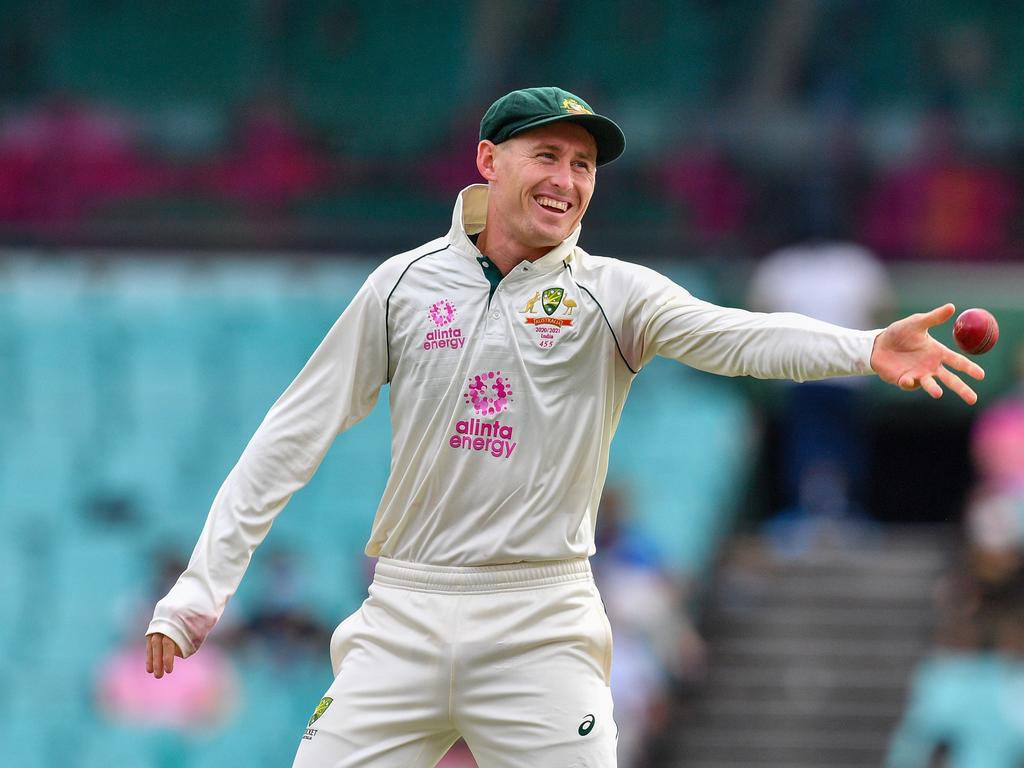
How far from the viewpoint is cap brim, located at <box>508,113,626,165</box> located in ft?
15.7

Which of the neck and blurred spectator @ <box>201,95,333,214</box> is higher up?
the neck

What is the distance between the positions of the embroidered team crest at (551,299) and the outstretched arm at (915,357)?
0.83m

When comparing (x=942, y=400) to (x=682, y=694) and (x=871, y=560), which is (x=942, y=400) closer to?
(x=871, y=560)

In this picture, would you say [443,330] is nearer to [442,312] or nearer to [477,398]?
[442,312]

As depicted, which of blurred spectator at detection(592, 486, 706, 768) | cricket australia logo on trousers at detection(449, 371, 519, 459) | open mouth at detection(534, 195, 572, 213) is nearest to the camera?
cricket australia logo on trousers at detection(449, 371, 519, 459)

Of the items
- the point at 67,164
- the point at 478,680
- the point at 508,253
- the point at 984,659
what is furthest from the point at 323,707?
the point at 67,164

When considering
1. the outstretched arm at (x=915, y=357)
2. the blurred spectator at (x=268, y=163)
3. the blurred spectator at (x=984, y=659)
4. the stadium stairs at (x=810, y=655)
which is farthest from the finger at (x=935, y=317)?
the blurred spectator at (x=268, y=163)

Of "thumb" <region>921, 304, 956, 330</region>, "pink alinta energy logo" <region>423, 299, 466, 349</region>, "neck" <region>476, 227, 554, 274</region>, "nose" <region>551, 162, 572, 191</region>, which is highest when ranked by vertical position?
"nose" <region>551, 162, 572, 191</region>

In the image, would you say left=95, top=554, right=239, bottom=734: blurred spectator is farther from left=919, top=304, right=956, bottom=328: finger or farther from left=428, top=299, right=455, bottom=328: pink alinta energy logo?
left=919, top=304, right=956, bottom=328: finger

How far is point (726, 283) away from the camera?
532 inches

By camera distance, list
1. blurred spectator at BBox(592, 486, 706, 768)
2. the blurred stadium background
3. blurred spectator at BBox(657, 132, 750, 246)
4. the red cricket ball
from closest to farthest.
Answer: the red cricket ball, blurred spectator at BBox(592, 486, 706, 768), the blurred stadium background, blurred spectator at BBox(657, 132, 750, 246)

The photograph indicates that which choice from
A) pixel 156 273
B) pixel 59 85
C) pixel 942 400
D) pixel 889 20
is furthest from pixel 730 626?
pixel 59 85

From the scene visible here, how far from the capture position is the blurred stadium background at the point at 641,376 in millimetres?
11594

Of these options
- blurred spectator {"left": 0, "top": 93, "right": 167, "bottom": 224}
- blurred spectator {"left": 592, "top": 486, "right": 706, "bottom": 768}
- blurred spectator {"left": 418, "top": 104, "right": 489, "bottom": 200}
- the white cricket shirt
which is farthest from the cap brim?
blurred spectator {"left": 0, "top": 93, "right": 167, "bottom": 224}
